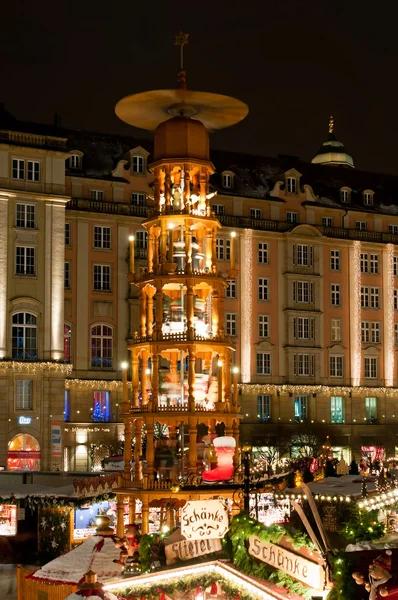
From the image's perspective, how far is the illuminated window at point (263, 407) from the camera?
76.1 metres

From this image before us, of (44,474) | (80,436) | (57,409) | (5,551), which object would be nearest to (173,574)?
(5,551)

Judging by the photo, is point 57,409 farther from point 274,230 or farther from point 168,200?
point 168,200

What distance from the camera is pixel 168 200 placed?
89.1 feet

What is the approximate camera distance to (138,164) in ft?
244

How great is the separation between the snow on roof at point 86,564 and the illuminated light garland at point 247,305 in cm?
5596

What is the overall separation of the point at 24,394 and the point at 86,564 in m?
44.0

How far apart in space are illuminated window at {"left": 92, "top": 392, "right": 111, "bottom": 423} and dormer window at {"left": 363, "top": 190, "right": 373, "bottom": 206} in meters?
26.5

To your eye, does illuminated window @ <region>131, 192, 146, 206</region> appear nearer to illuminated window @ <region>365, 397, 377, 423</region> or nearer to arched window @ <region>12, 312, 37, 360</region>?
arched window @ <region>12, 312, 37, 360</region>

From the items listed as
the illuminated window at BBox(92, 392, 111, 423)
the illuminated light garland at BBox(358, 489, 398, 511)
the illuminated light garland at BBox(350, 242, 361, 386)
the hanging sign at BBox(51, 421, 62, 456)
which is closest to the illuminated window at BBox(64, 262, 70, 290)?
the illuminated window at BBox(92, 392, 111, 423)

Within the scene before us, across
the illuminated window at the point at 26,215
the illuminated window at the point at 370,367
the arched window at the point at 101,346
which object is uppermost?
the illuminated window at the point at 26,215

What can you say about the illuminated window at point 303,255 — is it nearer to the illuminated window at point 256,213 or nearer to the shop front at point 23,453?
the illuminated window at point 256,213

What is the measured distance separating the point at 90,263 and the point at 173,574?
54260mm

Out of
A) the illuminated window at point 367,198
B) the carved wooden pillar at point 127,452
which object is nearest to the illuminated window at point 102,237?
the illuminated window at point 367,198

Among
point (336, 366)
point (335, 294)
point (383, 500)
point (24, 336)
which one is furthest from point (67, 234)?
point (383, 500)
